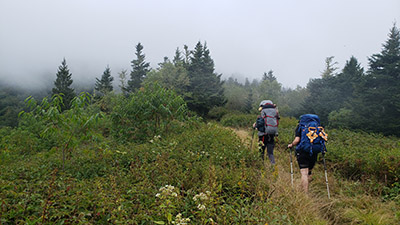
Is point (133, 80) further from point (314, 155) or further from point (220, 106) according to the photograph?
point (314, 155)

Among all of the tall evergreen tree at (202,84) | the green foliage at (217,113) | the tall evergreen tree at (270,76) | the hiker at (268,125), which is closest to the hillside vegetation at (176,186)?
the hiker at (268,125)

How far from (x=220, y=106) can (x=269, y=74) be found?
62.2 metres

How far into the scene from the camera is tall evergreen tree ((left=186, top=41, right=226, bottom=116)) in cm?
2536

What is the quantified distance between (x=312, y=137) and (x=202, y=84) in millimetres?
23747

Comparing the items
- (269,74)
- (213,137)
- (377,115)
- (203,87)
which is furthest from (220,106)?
(269,74)

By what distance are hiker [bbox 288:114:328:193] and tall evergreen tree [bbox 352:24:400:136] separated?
16396 mm

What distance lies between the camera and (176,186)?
3.19 m

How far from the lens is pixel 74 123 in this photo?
3.66m

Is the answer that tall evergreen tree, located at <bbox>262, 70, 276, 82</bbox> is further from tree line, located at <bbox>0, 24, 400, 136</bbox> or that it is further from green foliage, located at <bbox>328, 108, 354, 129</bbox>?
green foliage, located at <bbox>328, 108, 354, 129</bbox>

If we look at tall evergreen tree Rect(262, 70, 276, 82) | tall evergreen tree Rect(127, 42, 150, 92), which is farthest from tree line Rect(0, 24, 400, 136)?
tall evergreen tree Rect(262, 70, 276, 82)

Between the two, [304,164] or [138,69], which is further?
[138,69]

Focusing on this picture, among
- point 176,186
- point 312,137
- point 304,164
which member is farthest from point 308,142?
point 176,186

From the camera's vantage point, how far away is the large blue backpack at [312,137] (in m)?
3.61

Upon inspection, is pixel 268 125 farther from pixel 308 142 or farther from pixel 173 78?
pixel 173 78
